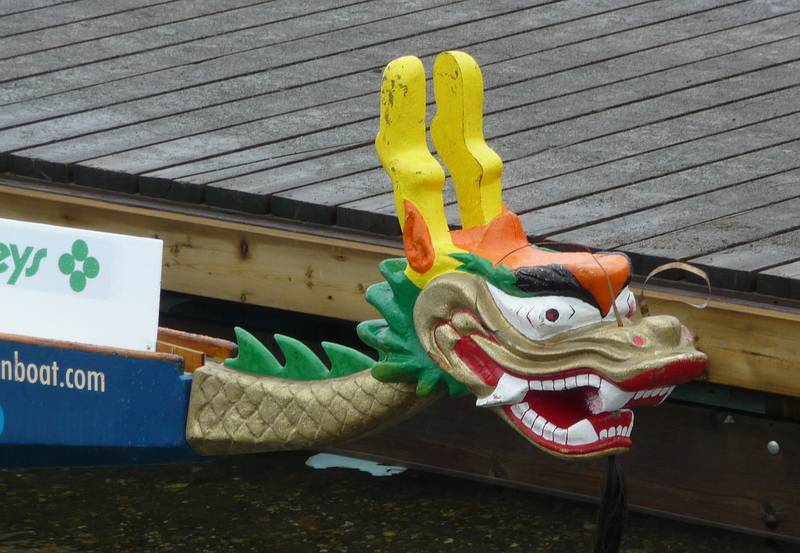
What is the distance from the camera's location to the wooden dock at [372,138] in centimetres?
346

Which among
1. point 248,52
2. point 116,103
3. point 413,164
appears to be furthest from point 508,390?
point 248,52

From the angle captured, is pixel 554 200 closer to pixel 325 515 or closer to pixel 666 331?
pixel 325 515

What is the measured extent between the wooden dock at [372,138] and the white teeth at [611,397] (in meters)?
0.74

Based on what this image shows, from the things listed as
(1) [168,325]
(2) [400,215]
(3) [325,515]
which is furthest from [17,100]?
(2) [400,215]

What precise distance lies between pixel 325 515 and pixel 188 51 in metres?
2.06

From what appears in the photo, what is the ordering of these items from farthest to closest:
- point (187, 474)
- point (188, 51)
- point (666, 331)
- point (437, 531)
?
point (188, 51) → point (187, 474) → point (437, 531) → point (666, 331)

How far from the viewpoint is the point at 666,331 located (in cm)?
244

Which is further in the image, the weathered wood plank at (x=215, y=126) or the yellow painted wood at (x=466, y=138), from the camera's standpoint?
the weathered wood plank at (x=215, y=126)

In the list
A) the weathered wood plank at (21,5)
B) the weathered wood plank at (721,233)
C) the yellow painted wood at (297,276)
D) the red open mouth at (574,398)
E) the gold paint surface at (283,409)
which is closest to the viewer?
the red open mouth at (574,398)

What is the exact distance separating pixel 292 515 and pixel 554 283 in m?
1.46

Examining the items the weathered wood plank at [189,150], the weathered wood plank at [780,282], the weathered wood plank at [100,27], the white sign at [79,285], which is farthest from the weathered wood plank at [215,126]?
the weathered wood plank at [780,282]

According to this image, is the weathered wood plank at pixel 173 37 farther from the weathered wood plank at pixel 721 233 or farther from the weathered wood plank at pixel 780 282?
the weathered wood plank at pixel 780 282

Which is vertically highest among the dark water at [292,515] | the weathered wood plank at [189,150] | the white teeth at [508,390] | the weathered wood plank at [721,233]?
the weathered wood plank at [189,150]

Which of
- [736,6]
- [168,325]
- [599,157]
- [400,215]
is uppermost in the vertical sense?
[736,6]
